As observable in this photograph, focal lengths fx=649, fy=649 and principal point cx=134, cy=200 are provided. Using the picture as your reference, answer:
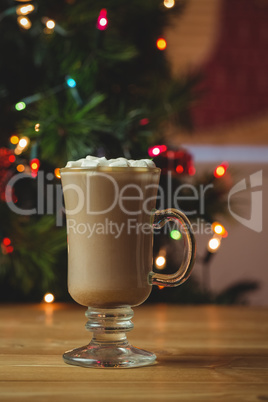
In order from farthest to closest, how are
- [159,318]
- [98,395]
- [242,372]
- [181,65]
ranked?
[181,65] < [159,318] < [242,372] < [98,395]

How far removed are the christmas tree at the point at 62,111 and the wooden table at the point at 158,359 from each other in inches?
7.1

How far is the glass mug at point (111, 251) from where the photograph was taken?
854mm

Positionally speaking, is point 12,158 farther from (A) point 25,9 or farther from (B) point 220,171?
(B) point 220,171

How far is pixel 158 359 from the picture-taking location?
917 mm

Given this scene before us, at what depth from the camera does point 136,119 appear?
4.83 ft

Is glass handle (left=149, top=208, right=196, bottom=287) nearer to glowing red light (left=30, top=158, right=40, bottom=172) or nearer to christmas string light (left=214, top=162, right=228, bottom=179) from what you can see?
glowing red light (left=30, top=158, right=40, bottom=172)

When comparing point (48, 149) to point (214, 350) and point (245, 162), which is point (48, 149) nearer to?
point (214, 350)

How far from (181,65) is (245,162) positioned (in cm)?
42

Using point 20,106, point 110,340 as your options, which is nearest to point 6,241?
point 20,106

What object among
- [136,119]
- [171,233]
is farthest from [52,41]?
[171,233]

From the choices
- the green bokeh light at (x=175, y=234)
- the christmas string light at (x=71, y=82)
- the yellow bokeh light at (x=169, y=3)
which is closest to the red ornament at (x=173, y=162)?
the green bokeh light at (x=175, y=234)

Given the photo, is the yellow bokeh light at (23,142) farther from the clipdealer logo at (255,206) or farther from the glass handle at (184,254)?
the clipdealer logo at (255,206)

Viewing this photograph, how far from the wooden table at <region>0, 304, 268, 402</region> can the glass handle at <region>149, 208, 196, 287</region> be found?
0.37 feet

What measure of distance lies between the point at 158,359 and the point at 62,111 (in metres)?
0.67
